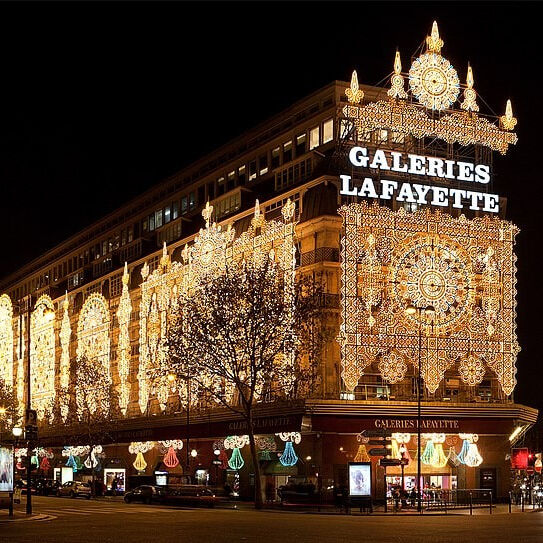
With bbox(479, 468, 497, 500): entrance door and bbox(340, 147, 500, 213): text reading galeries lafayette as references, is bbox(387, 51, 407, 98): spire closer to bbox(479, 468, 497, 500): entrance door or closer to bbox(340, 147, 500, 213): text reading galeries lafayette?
bbox(340, 147, 500, 213): text reading galeries lafayette

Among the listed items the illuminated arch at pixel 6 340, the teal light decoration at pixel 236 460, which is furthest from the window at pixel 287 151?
the illuminated arch at pixel 6 340

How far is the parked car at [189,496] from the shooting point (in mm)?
71125

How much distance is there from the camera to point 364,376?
264ft

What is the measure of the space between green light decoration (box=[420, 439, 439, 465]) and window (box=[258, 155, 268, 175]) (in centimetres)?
2926

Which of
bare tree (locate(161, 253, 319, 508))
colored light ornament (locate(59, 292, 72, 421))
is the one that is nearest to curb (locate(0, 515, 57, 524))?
bare tree (locate(161, 253, 319, 508))

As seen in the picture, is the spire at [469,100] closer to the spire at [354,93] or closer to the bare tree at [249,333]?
the spire at [354,93]

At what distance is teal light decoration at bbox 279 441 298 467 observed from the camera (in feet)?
257

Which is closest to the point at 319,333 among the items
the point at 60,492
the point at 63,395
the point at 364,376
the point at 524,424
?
the point at 364,376

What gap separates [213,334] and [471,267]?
75.4 ft

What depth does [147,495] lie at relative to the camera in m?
75.2

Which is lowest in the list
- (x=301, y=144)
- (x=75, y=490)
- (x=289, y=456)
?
(x=75, y=490)

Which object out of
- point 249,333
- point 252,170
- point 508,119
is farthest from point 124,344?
point 508,119

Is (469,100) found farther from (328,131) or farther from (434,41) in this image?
(328,131)

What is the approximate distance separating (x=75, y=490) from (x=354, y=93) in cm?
4267
